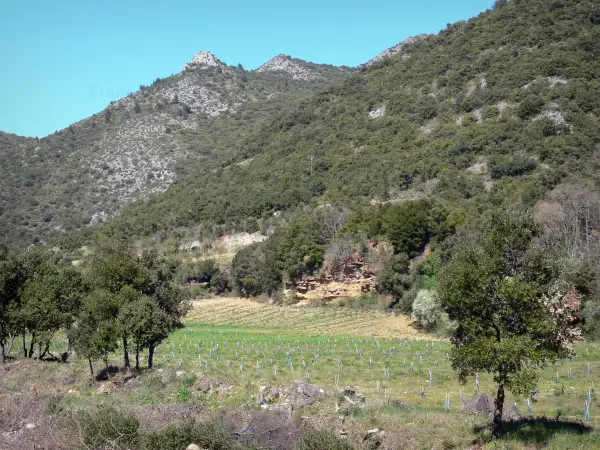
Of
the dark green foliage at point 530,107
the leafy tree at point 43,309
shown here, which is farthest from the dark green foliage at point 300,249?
the leafy tree at point 43,309

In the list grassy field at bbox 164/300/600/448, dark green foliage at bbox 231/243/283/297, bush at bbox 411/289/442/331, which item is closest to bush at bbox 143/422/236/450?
grassy field at bbox 164/300/600/448

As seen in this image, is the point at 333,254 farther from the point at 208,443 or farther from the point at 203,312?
the point at 208,443

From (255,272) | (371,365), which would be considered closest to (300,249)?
(255,272)

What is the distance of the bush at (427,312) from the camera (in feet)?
152

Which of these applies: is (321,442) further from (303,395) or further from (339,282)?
(339,282)

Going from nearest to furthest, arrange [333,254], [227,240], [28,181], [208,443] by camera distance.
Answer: [208,443]
[333,254]
[227,240]
[28,181]

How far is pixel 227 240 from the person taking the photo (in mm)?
91625

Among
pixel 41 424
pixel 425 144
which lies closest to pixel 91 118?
pixel 425 144

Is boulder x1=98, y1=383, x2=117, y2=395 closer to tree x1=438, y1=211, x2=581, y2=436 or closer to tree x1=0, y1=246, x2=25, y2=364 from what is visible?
tree x1=0, y1=246, x2=25, y2=364

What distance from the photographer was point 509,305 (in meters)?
14.0

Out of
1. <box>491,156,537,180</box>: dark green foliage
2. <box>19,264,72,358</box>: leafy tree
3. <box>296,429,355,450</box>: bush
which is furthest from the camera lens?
<box>491,156,537,180</box>: dark green foliage

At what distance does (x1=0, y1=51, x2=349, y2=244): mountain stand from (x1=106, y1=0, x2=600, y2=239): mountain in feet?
75.2

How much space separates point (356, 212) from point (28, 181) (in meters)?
102

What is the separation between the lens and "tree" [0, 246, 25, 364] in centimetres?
3027
